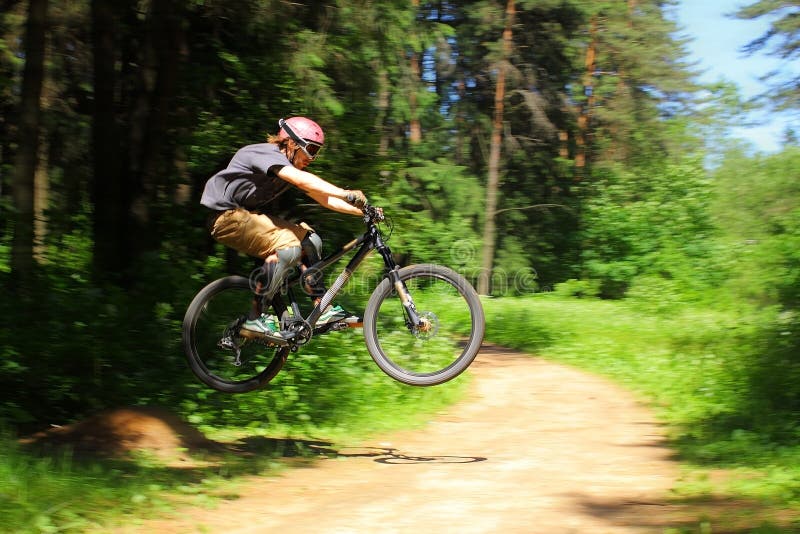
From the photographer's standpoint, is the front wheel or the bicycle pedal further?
the bicycle pedal

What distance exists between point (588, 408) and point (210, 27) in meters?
6.72

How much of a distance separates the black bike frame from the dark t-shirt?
0.63 meters

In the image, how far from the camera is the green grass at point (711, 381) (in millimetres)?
5277

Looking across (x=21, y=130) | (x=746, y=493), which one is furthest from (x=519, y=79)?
(x=746, y=493)

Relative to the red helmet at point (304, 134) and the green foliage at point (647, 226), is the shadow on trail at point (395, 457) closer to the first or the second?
the red helmet at point (304, 134)

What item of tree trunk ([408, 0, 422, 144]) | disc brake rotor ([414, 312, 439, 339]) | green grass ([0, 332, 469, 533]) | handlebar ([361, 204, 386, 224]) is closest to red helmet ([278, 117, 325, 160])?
A: handlebar ([361, 204, 386, 224])

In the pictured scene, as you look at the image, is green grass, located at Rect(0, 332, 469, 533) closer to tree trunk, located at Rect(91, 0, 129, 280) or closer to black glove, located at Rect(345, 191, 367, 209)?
tree trunk, located at Rect(91, 0, 129, 280)

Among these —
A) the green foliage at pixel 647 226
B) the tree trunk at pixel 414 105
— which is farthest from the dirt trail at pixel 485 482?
the tree trunk at pixel 414 105

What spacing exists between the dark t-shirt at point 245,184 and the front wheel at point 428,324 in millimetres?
1090

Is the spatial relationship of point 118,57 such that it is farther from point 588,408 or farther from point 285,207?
point 588,408

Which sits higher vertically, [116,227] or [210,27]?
[210,27]

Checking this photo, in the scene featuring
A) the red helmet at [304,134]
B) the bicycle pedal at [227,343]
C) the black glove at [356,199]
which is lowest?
the bicycle pedal at [227,343]

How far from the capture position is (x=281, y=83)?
9.98 meters

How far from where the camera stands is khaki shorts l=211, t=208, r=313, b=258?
5789mm
